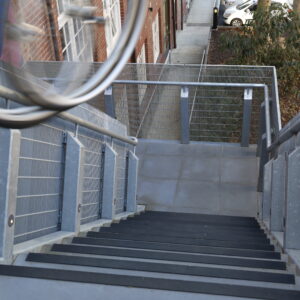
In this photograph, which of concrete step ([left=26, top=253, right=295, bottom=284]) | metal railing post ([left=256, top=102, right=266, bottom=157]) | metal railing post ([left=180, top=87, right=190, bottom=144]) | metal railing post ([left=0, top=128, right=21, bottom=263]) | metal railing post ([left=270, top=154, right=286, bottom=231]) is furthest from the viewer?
metal railing post ([left=180, top=87, right=190, bottom=144])

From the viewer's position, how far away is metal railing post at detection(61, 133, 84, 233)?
388cm

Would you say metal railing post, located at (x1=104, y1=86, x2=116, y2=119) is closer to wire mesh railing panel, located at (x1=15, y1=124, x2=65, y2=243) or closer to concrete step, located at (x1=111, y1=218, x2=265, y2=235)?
concrete step, located at (x1=111, y1=218, x2=265, y2=235)

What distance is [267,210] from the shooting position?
5.88 metres

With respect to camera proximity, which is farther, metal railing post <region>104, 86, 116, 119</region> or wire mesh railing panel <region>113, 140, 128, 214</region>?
metal railing post <region>104, 86, 116, 119</region>

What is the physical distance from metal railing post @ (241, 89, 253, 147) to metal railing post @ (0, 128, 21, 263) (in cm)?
615

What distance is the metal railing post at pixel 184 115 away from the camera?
849 centimetres

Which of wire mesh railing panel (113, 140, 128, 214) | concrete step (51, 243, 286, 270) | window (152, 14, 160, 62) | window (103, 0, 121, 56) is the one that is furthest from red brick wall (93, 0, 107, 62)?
window (152, 14, 160, 62)

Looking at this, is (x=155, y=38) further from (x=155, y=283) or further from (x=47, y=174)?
(x=155, y=283)

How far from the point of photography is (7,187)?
8.93 feet

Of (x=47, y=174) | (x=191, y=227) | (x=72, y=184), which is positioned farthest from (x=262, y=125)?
(x=47, y=174)

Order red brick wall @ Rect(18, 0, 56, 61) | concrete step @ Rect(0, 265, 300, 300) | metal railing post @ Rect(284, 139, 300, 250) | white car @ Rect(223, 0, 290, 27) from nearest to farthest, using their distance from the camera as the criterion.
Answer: red brick wall @ Rect(18, 0, 56, 61)
concrete step @ Rect(0, 265, 300, 300)
metal railing post @ Rect(284, 139, 300, 250)
white car @ Rect(223, 0, 290, 27)

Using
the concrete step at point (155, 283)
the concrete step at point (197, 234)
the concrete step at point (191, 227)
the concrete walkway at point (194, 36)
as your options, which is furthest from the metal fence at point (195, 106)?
the concrete walkway at point (194, 36)

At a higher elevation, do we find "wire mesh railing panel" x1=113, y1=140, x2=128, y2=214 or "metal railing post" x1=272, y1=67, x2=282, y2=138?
"metal railing post" x1=272, y1=67, x2=282, y2=138

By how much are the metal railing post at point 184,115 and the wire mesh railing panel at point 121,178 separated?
1.92 meters
